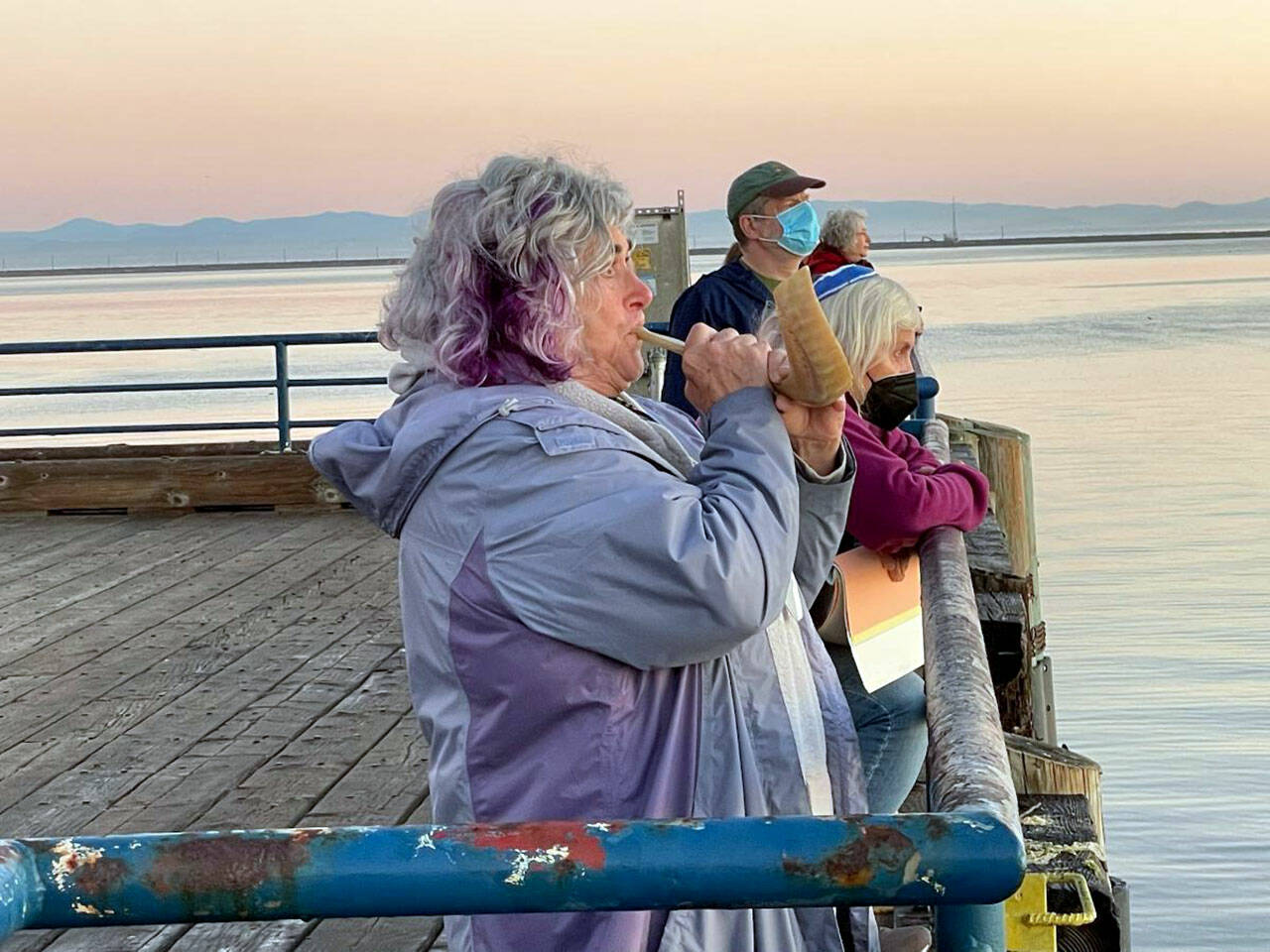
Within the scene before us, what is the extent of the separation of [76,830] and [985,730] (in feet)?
10.5

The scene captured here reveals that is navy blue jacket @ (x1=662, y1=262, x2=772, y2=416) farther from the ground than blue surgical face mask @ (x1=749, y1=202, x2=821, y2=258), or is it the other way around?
blue surgical face mask @ (x1=749, y1=202, x2=821, y2=258)

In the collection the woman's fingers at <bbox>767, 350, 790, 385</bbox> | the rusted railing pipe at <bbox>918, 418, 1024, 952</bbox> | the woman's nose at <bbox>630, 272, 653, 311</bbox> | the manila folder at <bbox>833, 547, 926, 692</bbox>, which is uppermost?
the woman's nose at <bbox>630, 272, 653, 311</bbox>

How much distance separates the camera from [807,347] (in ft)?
7.38

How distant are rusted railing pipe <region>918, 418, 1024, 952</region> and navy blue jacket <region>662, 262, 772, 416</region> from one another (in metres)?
3.12

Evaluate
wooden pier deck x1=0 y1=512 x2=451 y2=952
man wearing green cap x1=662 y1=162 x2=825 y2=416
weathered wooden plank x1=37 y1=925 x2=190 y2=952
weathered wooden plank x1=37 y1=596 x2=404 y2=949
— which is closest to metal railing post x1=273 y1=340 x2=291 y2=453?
wooden pier deck x1=0 y1=512 x2=451 y2=952

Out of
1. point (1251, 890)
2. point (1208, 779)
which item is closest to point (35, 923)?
point (1251, 890)

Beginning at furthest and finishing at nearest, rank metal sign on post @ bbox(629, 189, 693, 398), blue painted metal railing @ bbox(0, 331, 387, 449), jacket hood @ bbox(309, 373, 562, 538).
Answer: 1. metal sign on post @ bbox(629, 189, 693, 398)
2. blue painted metal railing @ bbox(0, 331, 387, 449)
3. jacket hood @ bbox(309, 373, 562, 538)

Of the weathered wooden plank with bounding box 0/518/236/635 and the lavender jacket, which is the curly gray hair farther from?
the lavender jacket

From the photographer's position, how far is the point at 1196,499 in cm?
1620

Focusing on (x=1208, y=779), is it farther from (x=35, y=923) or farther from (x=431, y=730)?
(x=35, y=923)

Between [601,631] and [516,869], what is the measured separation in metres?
0.69

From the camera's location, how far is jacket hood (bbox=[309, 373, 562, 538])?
2.19 metres

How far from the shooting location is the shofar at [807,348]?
2238 mm

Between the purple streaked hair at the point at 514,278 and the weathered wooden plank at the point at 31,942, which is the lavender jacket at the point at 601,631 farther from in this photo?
the weathered wooden plank at the point at 31,942
